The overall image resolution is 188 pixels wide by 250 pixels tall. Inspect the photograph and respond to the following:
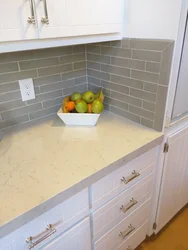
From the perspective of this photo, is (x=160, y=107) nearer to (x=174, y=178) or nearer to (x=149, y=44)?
(x=149, y=44)

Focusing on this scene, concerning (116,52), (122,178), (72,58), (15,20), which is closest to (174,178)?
(122,178)

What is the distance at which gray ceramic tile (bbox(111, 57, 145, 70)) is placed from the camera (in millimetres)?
997

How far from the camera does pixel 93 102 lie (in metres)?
1.12

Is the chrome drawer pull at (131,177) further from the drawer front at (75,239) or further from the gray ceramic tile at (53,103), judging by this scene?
the gray ceramic tile at (53,103)

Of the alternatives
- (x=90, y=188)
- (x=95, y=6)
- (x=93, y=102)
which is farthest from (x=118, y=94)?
(x=90, y=188)

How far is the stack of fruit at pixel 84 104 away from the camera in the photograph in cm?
110

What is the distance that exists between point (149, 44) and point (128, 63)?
152 millimetres

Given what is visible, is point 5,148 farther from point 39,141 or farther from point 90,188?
point 90,188

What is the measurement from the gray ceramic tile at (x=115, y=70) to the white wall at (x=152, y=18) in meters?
0.17

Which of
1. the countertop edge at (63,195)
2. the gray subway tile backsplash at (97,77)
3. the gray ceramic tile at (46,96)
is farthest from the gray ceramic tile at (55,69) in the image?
Answer: the countertop edge at (63,195)

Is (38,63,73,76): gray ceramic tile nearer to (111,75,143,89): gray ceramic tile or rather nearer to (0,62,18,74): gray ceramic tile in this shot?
(0,62,18,74): gray ceramic tile

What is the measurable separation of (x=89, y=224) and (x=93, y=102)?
602mm

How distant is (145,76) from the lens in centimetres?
100

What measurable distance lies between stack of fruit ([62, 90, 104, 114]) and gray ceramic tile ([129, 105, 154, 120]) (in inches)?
6.5
